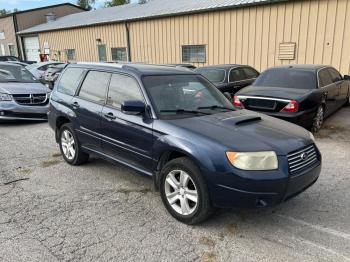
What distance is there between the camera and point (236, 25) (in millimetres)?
13289

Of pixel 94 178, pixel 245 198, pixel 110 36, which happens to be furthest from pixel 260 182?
pixel 110 36

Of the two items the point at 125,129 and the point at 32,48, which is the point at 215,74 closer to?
the point at 125,129

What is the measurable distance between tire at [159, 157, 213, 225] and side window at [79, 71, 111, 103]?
1589 mm

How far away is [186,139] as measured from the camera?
3416 millimetres

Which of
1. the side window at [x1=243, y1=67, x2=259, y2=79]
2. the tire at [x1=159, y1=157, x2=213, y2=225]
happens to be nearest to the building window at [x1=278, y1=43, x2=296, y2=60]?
the side window at [x1=243, y1=67, x2=259, y2=79]

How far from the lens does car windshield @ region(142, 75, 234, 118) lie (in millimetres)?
3965

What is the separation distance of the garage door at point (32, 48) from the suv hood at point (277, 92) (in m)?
26.1

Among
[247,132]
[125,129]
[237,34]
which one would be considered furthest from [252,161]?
[237,34]

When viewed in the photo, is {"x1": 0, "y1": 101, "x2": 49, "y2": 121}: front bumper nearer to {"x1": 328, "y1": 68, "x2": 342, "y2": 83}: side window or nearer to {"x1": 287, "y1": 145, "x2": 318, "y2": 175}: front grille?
{"x1": 287, "y1": 145, "x2": 318, "y2": 175}: front grille

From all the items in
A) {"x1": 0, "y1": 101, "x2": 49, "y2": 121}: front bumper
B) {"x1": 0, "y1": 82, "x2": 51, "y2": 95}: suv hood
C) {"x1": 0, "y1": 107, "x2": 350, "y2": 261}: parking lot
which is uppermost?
{"x1": 0, "y1": 82, "x2": 51, "y2": 95}: suv hood

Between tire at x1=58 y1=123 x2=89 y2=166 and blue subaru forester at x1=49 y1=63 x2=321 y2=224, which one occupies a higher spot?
blue subaru forester at x1=49 y1=63 x2=321 y2=224

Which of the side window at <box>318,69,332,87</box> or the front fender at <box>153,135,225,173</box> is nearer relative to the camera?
the front fender at <box>153,135,225,173</box>

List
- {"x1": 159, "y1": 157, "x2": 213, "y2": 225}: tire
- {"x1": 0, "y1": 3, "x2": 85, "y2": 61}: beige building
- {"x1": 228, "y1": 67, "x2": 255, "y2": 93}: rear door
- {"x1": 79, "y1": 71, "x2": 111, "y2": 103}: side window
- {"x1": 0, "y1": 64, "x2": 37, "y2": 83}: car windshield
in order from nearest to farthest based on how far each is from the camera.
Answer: {"x1": 159, "y1": 157, "x2": 213, "y2": 225}: tire → {"x1": 79, "y1": 71, "x2": 111, "y2": 103}: side window → {"x1": 0, "y1": 64, "x2": 37, "y2": 83}: car windshield → {"x1": 228, "y1": 67, "x2": 255, "y2": 93}: rear door → {"x1": 0, "y1": 3, "x2": 85, "y2": 61}: beige building

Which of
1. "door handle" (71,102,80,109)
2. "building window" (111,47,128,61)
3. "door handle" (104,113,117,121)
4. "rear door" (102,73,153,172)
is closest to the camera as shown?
"rear door" (102,73,153,172)
